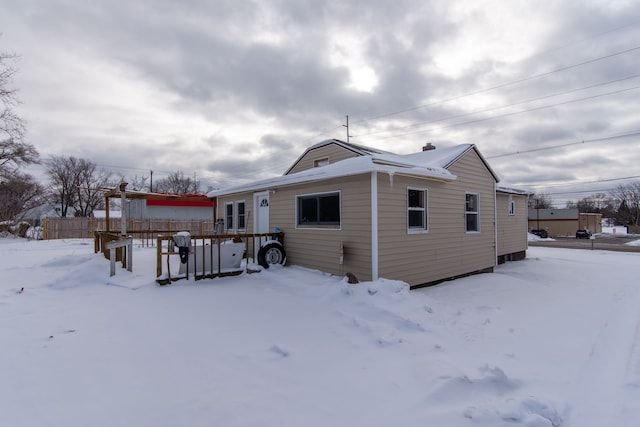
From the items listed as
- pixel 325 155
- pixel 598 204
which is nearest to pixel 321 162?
pixel 325 155

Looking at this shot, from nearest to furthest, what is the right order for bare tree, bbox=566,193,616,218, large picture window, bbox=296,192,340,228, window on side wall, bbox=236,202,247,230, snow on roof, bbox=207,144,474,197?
snow on roof, bbox=207,144,474,197, large picture window, bbox=296,192,340,228, window on side wall, bbox=236,202,247,230, bare tree, bbox=566,193,616,218

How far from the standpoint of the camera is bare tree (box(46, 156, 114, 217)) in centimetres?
3988

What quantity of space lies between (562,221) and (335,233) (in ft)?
153

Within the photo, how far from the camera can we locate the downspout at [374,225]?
22.4 ft

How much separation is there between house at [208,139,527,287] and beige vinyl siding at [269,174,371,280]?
2 centimetres

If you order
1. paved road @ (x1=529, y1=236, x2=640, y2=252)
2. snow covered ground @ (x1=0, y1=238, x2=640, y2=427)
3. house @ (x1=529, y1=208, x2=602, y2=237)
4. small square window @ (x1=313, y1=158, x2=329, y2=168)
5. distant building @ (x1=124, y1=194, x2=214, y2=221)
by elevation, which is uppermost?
small square window @ (x1=313, y1=158, x2=329, y2=168)

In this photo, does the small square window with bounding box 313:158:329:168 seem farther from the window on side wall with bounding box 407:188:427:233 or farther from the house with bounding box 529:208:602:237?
the house with bounding box 529:208:602:237

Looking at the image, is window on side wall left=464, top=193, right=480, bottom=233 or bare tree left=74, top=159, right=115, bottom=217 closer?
window on side wall left=464, top=193, right=480, bottom=233

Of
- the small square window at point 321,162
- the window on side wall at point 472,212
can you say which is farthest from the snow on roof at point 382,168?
the small square window at point 321,162

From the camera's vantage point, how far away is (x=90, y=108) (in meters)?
13.8

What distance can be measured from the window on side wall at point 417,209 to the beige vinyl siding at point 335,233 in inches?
56.9

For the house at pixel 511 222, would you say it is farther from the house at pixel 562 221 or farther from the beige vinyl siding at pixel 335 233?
the house at pixel 562 221

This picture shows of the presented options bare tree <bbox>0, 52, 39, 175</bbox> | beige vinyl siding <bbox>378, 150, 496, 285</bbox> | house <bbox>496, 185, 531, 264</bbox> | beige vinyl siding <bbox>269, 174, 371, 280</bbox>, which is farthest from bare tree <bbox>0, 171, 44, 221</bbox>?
house <bbox>496, 185, 531, 264</bbox>

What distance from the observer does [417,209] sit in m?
8.02
